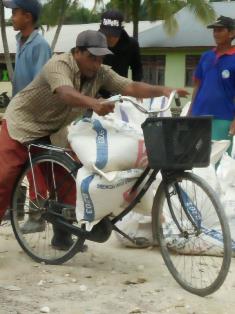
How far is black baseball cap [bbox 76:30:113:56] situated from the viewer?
439 cm

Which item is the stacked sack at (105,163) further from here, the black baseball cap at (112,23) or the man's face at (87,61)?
the black baseball cap at (112,23)

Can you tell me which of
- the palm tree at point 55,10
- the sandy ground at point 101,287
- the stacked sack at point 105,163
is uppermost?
the palm tree at point 55,10

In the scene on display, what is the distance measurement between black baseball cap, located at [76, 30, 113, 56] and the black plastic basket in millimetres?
638

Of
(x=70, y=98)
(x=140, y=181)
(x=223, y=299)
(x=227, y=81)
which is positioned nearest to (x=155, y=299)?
(x=223, y=299)

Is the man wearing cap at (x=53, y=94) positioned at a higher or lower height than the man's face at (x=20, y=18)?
lower

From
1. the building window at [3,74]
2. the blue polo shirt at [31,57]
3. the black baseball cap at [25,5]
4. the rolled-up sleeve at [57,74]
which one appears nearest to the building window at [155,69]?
the building window at [3,74]

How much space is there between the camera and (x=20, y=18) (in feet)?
17.5

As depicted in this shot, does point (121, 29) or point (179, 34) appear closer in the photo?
point (121, 29)

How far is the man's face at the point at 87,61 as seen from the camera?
446 cm

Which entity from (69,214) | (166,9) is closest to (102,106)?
(69,214)

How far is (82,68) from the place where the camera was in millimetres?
4535

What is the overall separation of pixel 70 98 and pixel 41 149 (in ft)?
2.57

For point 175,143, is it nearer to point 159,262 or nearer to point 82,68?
point 82,68

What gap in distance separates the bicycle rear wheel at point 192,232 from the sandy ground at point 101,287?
119mm
